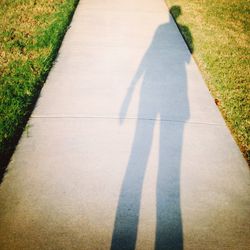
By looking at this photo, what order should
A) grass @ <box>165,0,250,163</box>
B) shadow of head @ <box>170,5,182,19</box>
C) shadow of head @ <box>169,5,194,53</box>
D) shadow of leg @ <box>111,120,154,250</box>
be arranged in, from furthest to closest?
shadow of head @ <box>170,5,182,19</box> → shadow of head @ <box>169,5,194,53</box> → grass @ <box>165,0,250,163</box> → shadow of leg @ <box>111,120,154,250</box>

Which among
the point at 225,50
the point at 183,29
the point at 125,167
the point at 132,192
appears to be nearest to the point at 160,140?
the point at 125,167

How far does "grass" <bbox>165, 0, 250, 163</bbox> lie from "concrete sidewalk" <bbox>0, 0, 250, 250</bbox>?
0.22m

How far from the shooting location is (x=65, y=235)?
2.30 metres

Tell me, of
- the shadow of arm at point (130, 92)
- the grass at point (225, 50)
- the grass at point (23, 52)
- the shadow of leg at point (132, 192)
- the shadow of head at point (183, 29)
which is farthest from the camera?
the shadow of head at point (183, 29)

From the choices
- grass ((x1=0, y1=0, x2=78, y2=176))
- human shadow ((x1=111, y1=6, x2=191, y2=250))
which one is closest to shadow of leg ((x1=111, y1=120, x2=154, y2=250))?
human shadow ((x1=111, y1=6, x2=191, y2=250))

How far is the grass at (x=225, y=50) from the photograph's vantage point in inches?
150

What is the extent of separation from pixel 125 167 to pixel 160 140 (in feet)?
2.00

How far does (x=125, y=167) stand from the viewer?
9.58 ft

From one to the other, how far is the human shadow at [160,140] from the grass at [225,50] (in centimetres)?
50

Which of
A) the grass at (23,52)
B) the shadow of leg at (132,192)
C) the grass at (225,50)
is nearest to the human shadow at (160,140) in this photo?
the shadow of leg at (132,192)

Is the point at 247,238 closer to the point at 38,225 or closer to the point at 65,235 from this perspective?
the point at 65,235

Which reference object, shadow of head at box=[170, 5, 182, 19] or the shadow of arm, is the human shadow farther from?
shadow of head at box=[170, 5, 182, 19]

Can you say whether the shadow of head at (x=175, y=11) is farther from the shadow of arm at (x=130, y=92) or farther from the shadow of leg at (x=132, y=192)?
the shadow of leg at (x=132, y=192)

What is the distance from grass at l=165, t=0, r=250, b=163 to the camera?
3801 mm
